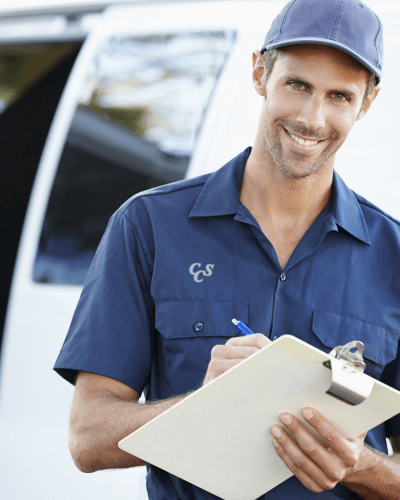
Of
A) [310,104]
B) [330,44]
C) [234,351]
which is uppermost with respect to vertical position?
[330,44]

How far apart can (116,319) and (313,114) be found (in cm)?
59

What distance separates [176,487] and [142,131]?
1449 mm

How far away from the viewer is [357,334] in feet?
4.59

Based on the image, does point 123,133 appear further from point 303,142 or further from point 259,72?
point 303,142

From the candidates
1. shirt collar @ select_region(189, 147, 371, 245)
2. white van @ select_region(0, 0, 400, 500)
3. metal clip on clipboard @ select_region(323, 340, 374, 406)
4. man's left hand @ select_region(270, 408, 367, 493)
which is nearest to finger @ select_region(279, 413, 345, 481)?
man's left hand @ select_region(270, 408, 367, 493)

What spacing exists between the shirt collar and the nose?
24 cm

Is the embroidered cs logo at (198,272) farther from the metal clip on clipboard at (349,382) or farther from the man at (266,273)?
the metal clip on clipboard at (349,382)

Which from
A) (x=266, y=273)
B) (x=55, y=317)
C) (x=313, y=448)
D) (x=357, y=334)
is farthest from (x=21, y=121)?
(x=313, y=448)

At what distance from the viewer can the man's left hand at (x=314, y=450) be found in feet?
3.45

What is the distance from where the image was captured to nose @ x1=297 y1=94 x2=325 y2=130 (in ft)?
4.36

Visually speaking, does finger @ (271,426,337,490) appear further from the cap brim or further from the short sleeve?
the cap brim

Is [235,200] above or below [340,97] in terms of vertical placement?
below

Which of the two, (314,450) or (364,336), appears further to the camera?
(364,336)

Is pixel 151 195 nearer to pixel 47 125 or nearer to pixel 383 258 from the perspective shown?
pixel 383 258
